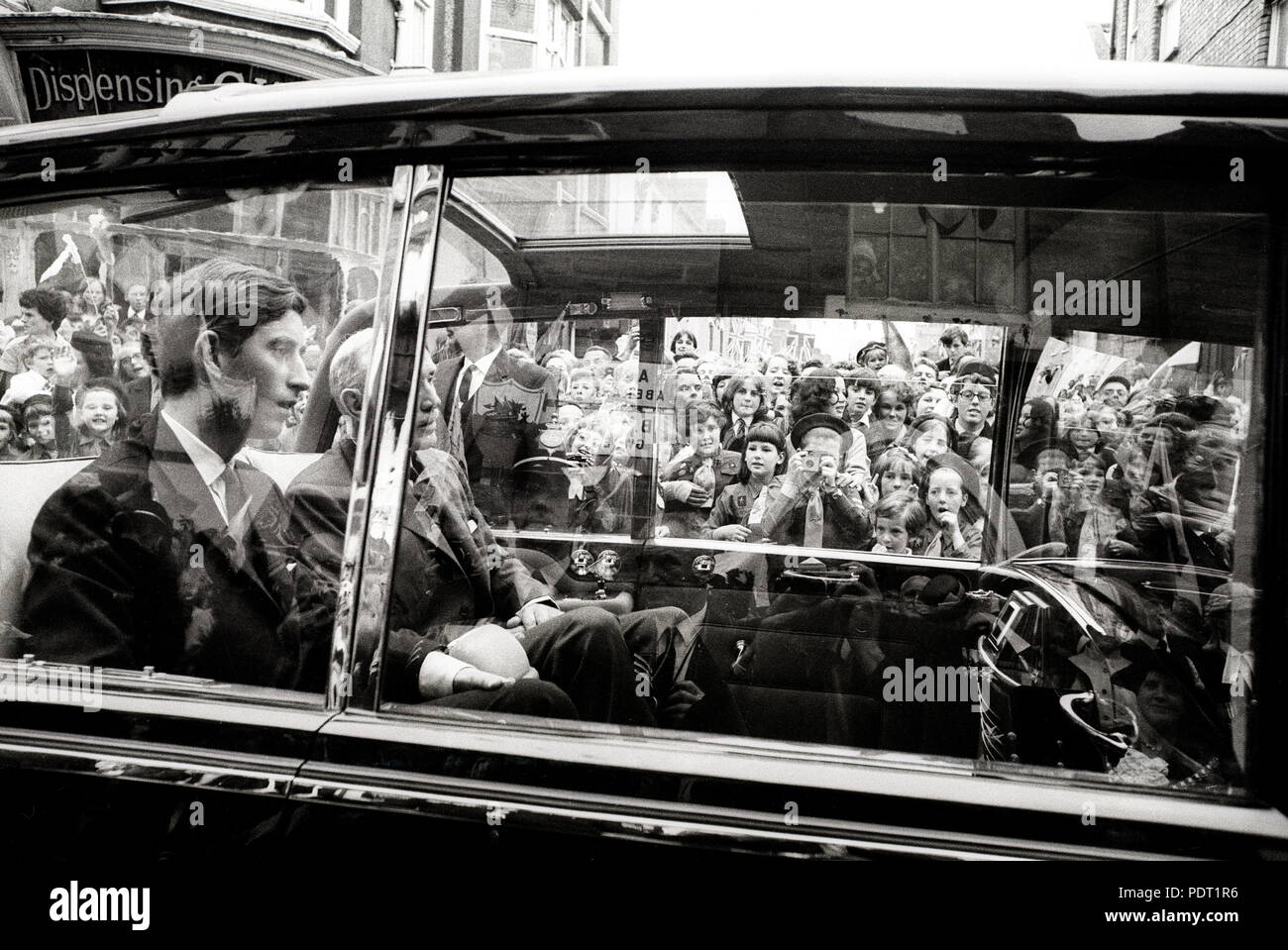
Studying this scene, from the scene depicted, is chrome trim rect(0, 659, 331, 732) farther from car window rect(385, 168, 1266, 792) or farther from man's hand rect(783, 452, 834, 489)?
man's hand rect(783, 452, 834, 489)

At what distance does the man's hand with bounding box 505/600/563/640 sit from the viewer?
2.43 m

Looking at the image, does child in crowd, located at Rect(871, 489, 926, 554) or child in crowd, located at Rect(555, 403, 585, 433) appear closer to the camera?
child in crowd, located at Rect(871, 489, 926, 554)

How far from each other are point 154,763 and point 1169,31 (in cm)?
1522

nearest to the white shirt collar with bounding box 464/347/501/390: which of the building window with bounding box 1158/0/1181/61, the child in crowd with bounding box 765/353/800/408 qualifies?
the child in crowd with bounding box 765/353/800/408

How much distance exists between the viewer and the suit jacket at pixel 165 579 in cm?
183

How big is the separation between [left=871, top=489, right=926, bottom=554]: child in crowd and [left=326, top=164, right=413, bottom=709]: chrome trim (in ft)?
6.92

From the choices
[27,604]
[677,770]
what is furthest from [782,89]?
[27,604]

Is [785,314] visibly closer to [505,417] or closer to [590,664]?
[505,417]

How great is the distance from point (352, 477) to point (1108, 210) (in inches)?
50.6

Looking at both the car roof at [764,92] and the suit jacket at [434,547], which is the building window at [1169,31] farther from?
the car roof at [764,92]

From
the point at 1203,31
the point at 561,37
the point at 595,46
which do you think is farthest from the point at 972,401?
the point at 595,46

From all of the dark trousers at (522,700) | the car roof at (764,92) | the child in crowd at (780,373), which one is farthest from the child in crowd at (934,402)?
the dark trousers at (522,700)

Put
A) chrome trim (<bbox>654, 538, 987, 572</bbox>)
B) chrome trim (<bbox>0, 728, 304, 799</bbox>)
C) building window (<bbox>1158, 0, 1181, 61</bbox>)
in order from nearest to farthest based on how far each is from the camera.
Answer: chrome trim (<bbox>0, 728, 304, 799</bbox>)
chrome trim (<bbox>654, 538, 987, 572</bbox>)
building window (<bbox>1158, 0, 1181, 61</bbox>)

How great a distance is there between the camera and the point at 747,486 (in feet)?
11.8
